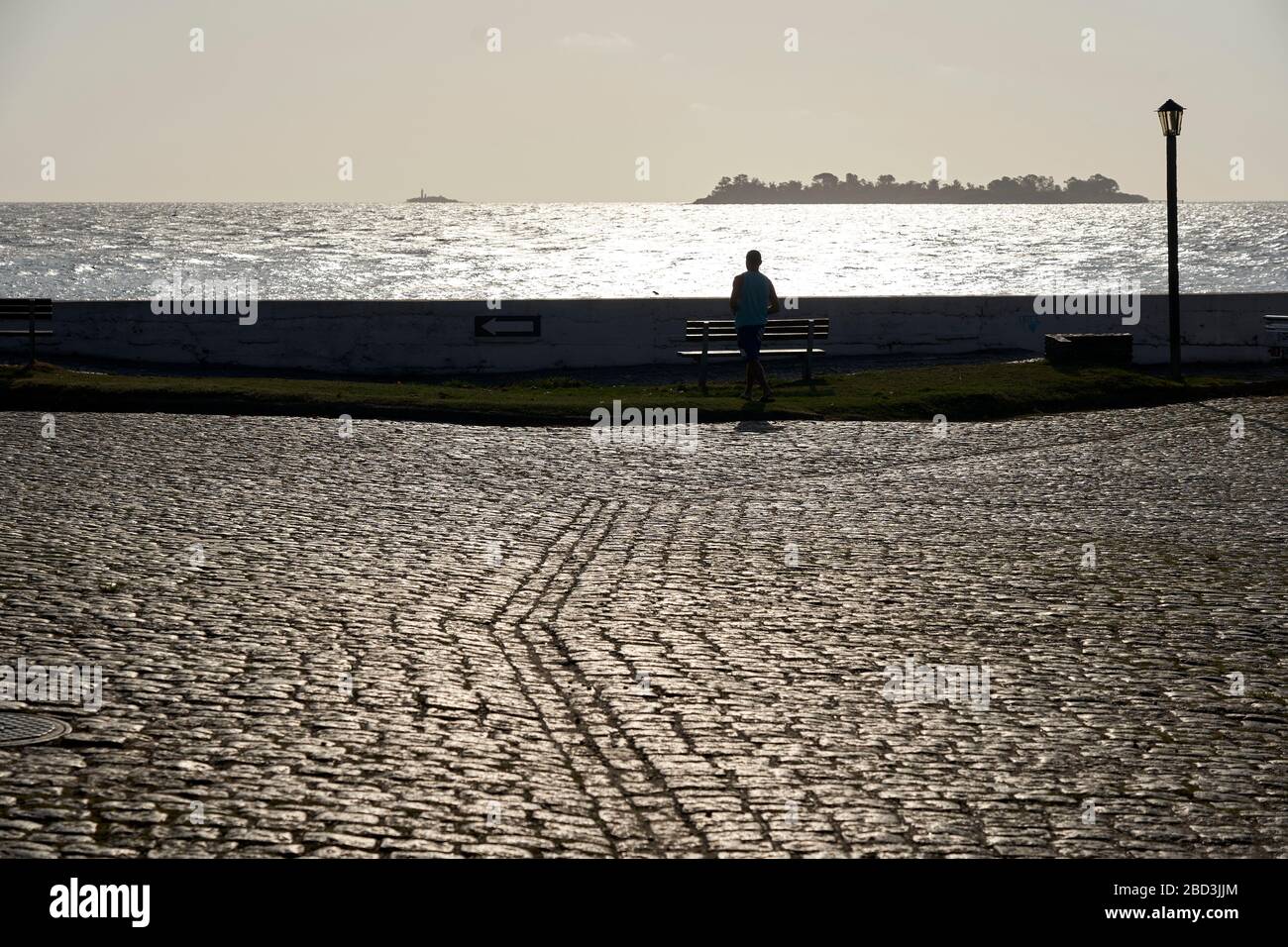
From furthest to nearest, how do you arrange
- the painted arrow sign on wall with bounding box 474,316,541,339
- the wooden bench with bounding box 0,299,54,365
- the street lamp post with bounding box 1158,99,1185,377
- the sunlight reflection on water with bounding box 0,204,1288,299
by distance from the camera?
1. the sunlight reflection on water with bounding box 0,204,1288,299
2. the painted arrow sign on wall with bounding box 474,316,541,339
3. the wooden bench with bounding box 0,299,54,365
4. the street lamp post with bounding box 1158,99,1185,377

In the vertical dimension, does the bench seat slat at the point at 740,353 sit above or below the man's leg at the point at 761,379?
above

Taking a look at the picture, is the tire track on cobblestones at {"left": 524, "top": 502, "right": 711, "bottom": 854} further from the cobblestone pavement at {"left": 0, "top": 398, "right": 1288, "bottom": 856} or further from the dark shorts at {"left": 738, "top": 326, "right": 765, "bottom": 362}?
the dark shorts at {"left": 738, "top": 326, "right": 765, "bottom": 362}

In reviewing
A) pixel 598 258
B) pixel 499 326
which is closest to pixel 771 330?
pixel 499 326

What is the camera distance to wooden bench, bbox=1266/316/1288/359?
2378 cm

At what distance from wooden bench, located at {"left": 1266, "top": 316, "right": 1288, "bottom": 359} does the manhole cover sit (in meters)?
21.2

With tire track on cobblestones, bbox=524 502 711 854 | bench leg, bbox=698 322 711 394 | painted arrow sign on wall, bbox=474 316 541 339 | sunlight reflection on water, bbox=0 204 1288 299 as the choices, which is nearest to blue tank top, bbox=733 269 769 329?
bench leg, bbox=698 322 711 394

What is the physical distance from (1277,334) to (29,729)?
21.5m

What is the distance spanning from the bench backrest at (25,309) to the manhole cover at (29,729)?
17.2 metres

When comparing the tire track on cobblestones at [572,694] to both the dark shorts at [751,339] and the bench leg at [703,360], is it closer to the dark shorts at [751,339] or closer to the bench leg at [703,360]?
the dark shorts at [751,339]

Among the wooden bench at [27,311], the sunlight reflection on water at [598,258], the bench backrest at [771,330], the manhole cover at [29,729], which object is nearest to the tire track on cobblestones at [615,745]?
the manhole cover at [29,729]

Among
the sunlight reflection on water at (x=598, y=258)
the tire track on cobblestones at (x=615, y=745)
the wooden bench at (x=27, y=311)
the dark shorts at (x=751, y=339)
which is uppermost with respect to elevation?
the sunlight reflection on water at (x=598, y=258)

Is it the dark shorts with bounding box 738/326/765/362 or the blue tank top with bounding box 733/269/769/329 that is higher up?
the blue tank top with bounding box 733/269/769/329

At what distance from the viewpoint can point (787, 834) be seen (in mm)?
5328

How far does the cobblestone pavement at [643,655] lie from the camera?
18.0 feet
